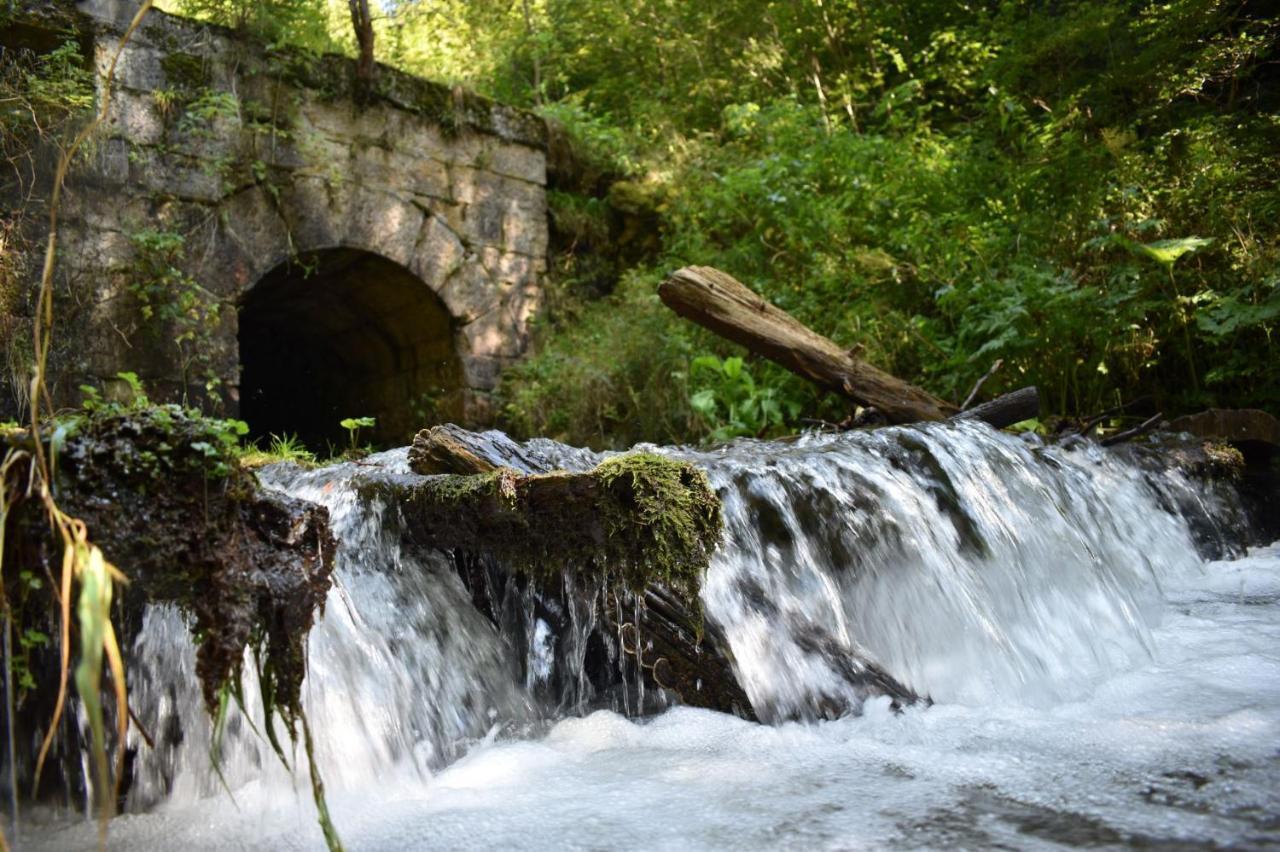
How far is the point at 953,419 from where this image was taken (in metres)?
5.05

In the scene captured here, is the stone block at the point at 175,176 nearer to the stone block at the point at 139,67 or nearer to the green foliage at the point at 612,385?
the stone block at the point at 139,67

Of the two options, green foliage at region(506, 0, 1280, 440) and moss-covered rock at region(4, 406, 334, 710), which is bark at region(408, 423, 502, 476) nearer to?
moss-covered rock at region(4, 406, 334, 710)

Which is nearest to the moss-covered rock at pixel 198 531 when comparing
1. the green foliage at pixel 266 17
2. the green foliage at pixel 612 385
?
the green foliage at pixel 612 385

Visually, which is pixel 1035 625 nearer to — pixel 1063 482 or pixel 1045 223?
pixel 1063 482

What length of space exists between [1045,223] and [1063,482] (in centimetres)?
273

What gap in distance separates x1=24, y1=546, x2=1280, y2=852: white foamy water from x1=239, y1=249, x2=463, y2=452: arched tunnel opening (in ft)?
17.9

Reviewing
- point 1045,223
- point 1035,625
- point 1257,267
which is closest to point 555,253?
point 1045,223

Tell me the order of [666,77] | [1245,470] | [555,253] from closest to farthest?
[1245,470]
[555,253]
[666,77]

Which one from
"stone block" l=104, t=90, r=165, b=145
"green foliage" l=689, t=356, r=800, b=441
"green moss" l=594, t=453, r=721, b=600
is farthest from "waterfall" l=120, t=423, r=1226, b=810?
"stone block" l=104, t=90, r=165, b=145

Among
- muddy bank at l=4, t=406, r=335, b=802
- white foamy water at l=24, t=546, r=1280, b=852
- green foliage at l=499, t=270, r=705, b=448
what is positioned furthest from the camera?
green foliage at l=499, t=270, r=705, b=448

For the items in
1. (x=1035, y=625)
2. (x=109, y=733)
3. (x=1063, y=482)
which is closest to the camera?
(x=109, y=733)

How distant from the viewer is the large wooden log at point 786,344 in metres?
5.65

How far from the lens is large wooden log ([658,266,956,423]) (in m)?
5.65

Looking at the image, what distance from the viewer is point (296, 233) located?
705 centimetres
